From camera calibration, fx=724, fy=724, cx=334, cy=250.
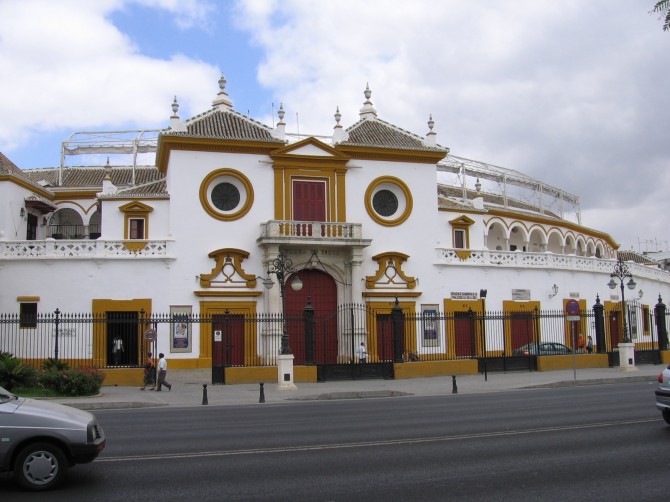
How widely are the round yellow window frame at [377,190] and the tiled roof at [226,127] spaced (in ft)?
16.9

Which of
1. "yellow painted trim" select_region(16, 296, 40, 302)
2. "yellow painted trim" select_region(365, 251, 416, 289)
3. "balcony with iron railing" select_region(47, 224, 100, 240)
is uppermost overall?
"balcony with iron railing" select_region(47, 224, 100, 240)

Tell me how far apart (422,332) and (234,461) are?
25960 millimetres

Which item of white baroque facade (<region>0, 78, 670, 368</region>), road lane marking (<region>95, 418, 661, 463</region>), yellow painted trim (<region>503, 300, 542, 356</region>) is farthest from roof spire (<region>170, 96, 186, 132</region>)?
road lane marking (<region>95, 418, 661, 463</region>)

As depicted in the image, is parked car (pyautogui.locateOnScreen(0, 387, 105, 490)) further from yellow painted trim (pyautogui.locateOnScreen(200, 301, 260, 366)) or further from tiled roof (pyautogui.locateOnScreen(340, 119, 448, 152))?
tiled roof (pyautogui.locateOnScreen(340, 119, 448, 152))

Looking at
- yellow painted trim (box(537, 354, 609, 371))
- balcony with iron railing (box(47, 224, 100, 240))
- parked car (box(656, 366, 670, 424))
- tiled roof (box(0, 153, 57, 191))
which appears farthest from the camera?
balcony with iron railing (box(47, 224, 100, 240))

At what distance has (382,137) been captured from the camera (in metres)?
37.7

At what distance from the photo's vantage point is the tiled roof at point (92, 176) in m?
46.7

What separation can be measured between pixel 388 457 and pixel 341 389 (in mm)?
13689

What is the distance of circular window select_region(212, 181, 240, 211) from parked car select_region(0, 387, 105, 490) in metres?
26.4

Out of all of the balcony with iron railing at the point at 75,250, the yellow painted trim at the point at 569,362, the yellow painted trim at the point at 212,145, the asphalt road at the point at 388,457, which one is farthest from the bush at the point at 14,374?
the yellow painted trim at the point at 569,362

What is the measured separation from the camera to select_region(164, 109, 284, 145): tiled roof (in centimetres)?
3425

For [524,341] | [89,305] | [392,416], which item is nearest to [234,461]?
[392,416]

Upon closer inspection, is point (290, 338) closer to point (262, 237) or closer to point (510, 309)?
point (262, 237)

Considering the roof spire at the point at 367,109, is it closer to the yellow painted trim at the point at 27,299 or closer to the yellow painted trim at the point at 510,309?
the yellow painted trim at the point at 510,309
